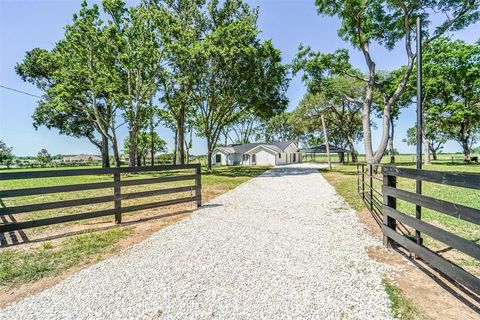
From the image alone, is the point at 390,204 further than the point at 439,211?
Yes

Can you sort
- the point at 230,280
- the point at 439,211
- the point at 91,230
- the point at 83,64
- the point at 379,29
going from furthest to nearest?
the point at 83,64, the point at 379,29, the point at 91,230, the point at 230,280, the point at 439,211

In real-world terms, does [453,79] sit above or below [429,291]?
above

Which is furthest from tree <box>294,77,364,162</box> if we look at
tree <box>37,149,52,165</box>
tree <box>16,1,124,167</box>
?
tree <box>37,149,52,165</box>

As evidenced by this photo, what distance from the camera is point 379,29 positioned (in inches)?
552

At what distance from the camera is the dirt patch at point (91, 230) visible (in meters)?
2.69

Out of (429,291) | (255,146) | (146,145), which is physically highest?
(146,145)

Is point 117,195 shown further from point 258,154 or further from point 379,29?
point 258,154

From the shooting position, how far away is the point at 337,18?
14445 millimetres

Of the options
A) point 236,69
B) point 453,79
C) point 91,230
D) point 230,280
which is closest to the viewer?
point 230,280

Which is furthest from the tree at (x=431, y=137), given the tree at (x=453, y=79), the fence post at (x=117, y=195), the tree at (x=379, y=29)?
the fence post at (x=117, y=195)

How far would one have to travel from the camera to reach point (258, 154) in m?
38.6

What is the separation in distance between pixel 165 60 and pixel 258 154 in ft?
77.4

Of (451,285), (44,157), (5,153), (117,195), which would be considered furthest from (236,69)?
(5,153)

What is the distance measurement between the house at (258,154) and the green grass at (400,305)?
3409 centimetres
